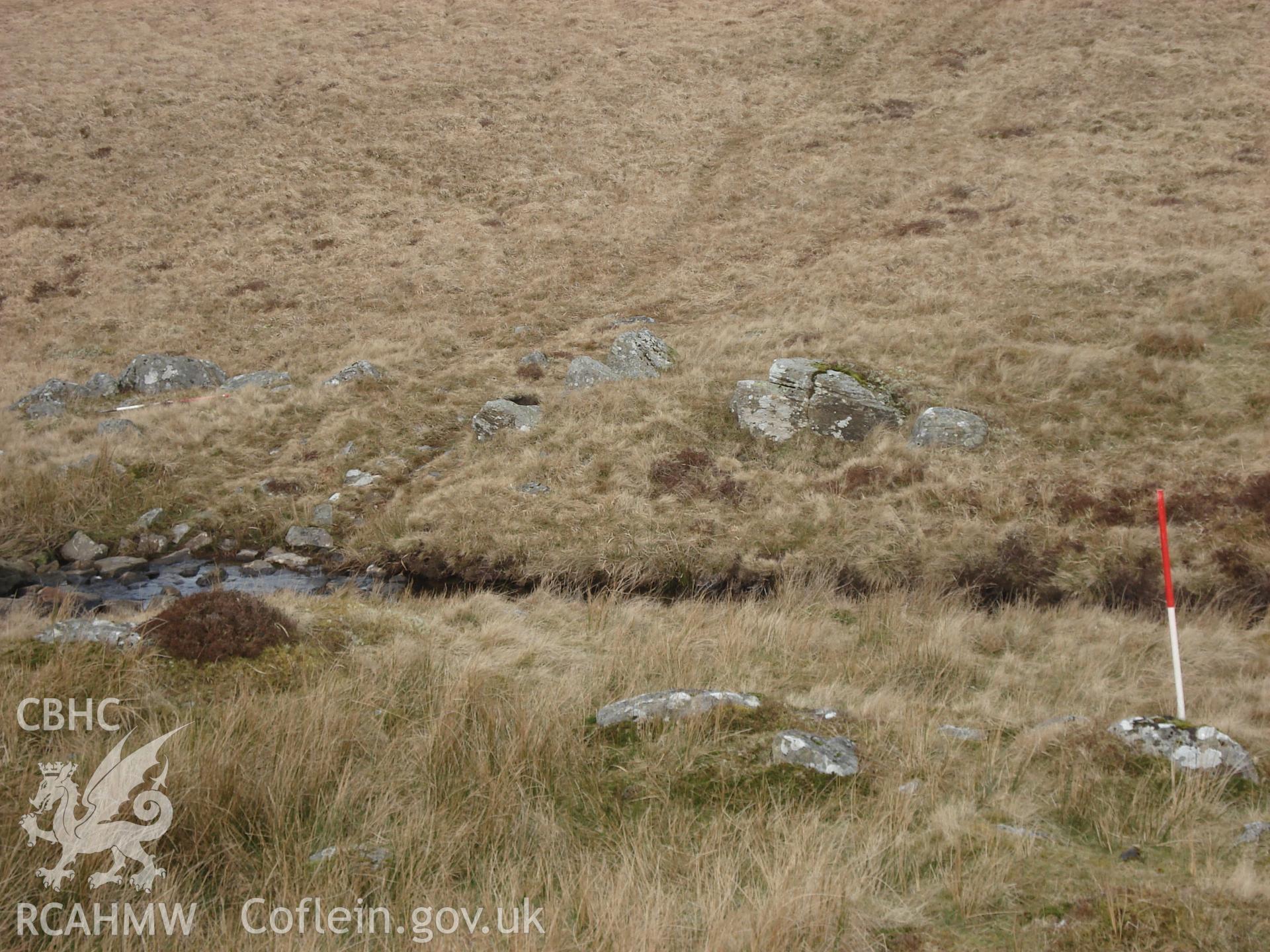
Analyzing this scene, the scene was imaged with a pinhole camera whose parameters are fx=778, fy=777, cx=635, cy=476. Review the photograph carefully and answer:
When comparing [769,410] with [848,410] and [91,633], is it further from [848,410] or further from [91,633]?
[91,633]

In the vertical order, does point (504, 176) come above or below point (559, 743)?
above

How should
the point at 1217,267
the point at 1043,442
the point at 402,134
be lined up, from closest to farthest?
the point at 1043,442, the point at 1217,267, the point at 402,134

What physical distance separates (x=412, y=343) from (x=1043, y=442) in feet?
56.4

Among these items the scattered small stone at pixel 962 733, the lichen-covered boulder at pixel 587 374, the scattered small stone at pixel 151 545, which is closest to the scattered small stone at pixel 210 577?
the scattered small stone at pixel 151 545

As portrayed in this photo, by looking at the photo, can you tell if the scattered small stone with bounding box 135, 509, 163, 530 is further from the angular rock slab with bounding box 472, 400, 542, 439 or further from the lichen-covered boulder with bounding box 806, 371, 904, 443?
the lichen-covered boulder with bounding box 806, 371, 904, 443

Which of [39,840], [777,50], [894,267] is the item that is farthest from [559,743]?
[777,50]

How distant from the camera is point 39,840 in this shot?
4211mm

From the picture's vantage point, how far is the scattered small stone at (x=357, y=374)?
20906 mm

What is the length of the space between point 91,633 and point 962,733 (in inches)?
298

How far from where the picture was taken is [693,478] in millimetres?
15875

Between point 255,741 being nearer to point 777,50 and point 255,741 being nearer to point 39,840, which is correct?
point 39,840

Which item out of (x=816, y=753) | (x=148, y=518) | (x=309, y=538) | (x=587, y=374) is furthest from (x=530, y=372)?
(x=816, y=753)

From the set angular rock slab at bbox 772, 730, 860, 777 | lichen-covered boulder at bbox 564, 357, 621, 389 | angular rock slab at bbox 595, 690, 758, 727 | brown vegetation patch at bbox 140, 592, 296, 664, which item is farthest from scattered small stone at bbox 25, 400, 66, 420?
angular rock slab at bbox 772, 730, 860, 777

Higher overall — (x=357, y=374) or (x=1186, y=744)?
(x=1186, y=744)
